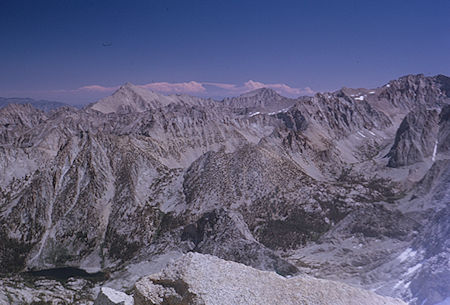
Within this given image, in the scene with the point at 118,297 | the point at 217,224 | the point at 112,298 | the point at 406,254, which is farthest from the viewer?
the point at 217,224

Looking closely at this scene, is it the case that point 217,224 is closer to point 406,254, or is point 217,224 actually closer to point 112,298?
point 406,254

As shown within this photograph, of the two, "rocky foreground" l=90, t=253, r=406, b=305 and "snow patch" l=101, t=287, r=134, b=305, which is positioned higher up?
"rocky foreground" l=90, t=253, r=406, b=305

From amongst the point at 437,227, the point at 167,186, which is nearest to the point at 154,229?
the point at 167,186

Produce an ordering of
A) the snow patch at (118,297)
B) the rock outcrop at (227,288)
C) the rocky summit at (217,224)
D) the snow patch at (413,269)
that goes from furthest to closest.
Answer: the snow patch at (413,269)
the rocky summit at (217,224)
the snow patch at (118,297)
the rock outcrop at (227,288)

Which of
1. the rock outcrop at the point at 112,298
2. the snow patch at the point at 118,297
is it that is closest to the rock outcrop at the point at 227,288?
the snow patch at the point at 118,297

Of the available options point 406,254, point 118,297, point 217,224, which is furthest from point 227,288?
point 217,224

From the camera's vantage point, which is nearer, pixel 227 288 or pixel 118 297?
pixel 227 288

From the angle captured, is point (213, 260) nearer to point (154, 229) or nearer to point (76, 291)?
point (76, 291)

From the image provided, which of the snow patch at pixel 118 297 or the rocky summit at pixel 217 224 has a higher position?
the snow patch at pixel 118 297

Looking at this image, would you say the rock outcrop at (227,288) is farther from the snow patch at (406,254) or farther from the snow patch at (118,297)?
the snow patch at (406,254)

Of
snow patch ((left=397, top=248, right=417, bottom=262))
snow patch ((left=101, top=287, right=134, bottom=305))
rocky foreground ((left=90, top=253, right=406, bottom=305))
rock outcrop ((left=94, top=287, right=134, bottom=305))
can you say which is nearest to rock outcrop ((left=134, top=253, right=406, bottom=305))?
rocky foreground ((left=90, top=253, right=406, bottom=305))

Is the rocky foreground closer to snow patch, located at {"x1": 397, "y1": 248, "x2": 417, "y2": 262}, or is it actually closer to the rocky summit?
the rocky summit
